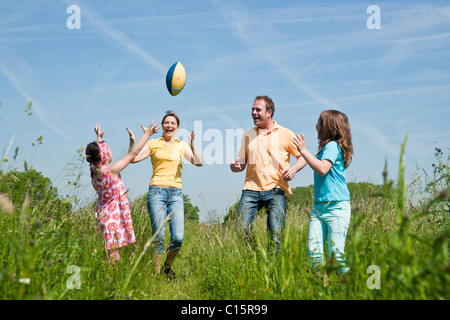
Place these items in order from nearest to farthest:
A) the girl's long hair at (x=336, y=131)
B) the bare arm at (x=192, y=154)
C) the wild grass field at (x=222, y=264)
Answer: the wild grass field at (x=222, y=264), the girl's long hair at (x=336, y=131), the bare arm at (x=192, y=154)

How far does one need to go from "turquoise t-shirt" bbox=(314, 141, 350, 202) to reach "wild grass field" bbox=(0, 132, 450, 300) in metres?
0.30

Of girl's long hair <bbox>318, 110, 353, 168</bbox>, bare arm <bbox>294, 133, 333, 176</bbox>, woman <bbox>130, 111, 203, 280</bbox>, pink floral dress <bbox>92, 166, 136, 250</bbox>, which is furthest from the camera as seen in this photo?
woman <bbox>130, 111, 203, 280</bbox>

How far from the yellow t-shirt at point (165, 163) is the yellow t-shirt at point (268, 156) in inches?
38.7

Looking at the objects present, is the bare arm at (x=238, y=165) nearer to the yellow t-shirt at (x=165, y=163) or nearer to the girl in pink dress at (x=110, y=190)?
the yellow t-shirt at (x=165, y=163)

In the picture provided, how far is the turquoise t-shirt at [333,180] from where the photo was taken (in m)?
4.32

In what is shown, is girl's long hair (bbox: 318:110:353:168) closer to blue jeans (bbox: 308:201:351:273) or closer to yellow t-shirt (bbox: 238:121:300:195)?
blue jeans (bbox: 308:201:351:273)

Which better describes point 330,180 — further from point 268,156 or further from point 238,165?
point 238,165

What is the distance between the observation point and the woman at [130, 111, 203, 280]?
5867mm

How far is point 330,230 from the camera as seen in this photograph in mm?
4277

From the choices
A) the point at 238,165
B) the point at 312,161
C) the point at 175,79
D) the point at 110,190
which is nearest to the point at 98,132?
the point at 110,190

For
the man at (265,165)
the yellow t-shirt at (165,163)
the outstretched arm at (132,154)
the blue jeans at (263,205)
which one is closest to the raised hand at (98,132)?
the outstretched arm at (132,154)

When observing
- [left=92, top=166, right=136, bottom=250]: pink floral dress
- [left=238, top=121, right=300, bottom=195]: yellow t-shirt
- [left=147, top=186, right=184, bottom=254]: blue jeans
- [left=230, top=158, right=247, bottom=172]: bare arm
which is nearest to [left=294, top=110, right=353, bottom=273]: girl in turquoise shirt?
[left=238, top=121, right=300, bottom=195]: yellow t-shirt

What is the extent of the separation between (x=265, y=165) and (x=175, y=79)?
289cm
